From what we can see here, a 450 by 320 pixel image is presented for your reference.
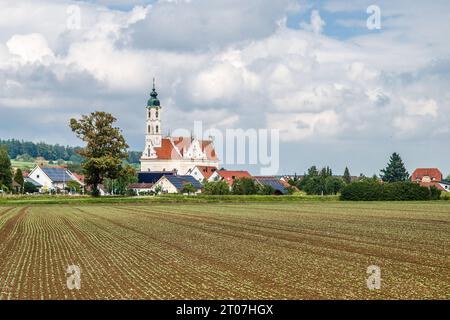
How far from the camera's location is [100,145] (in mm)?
129875

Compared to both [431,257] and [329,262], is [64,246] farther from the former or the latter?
[431,257]

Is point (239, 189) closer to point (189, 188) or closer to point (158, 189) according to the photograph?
point (189, 188)

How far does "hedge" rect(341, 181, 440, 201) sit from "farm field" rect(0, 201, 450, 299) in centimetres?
7979

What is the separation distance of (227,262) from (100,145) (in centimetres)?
10202

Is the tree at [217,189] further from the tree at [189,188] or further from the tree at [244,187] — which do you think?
the tree at [189,188]

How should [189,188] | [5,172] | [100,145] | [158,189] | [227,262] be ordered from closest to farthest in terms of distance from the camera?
1. [227,262]
2. [100,145]
3. [5,172]
4. [189,188]
5. [158,189]

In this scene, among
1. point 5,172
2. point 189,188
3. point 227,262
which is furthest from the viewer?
point 189,188

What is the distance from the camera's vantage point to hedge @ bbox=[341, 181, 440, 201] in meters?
131

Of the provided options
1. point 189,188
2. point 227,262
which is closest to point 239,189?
point 189,188

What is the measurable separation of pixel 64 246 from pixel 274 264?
13.8 m

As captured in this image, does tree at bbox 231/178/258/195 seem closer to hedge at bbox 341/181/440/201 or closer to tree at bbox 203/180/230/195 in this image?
tree at bbox 203/180/230/195

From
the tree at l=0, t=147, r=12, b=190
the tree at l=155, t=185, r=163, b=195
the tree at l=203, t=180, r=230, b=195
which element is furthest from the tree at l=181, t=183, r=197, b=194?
the tree at l=0, t=147, r=12, b=190

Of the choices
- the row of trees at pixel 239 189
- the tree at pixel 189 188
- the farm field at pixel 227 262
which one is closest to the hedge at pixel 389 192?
the row of trees at pixel 239 189
